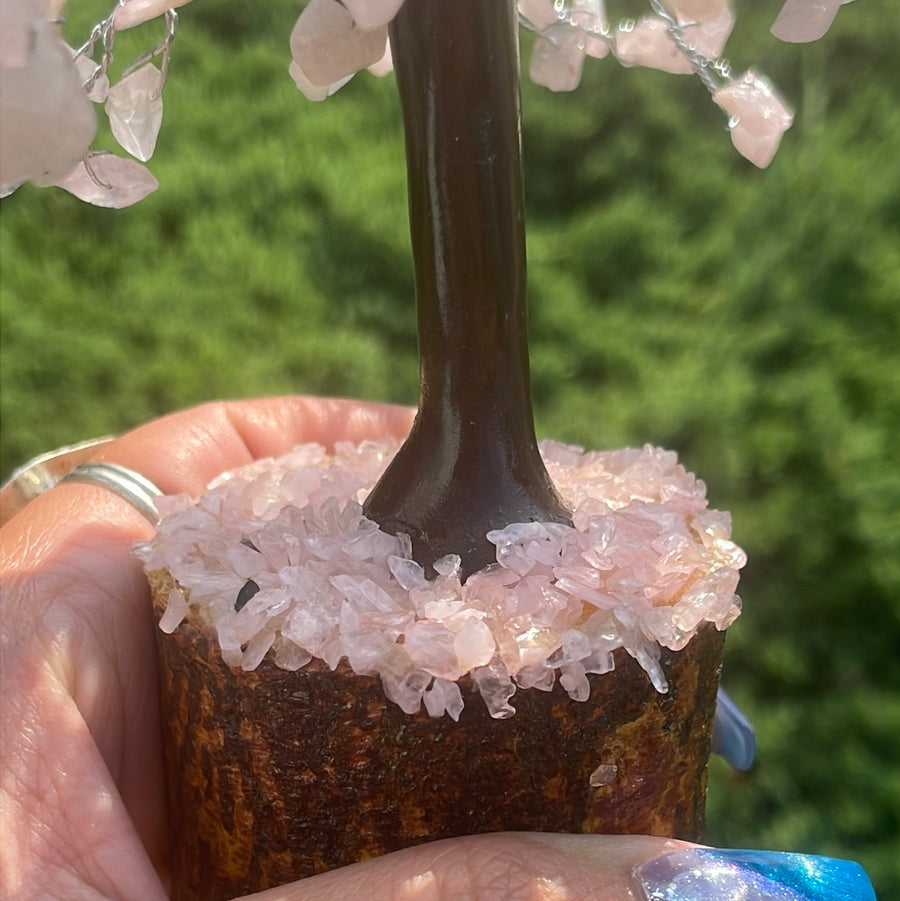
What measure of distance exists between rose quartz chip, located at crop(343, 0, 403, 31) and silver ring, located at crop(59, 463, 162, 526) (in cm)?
50

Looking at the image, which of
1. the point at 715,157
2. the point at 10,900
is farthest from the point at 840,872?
the point at 715,157

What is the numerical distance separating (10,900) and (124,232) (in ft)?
4.24

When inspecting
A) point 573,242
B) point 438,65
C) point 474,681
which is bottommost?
point 474,681

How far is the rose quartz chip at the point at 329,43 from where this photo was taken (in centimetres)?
53

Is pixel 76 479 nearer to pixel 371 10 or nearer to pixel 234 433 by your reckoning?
pixel 234 433

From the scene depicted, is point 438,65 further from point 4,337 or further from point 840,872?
point 4,337

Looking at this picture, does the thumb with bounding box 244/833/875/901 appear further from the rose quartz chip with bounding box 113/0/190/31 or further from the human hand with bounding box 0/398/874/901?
the rose quartz chip with bounding box 113/0/190/31

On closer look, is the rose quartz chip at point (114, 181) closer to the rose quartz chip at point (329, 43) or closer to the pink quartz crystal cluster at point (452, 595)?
the rose quartz chip at point (329, 43)

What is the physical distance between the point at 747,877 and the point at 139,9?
571 mm

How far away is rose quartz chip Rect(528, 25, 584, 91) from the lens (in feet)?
2.40

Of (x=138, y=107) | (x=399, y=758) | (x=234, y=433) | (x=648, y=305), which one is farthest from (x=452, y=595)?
(x=648, y=305)

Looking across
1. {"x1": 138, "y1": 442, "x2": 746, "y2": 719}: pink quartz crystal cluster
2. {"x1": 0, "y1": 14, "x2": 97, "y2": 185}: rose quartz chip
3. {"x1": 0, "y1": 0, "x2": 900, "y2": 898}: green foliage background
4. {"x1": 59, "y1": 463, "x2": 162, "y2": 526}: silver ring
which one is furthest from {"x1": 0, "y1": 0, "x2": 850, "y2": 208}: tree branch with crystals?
{"x1": 0, "y1": 0, "x2": 900, "y2": 898}: green foliage background

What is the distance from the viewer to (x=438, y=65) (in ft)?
1.98

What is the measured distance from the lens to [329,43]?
0.54 meters
